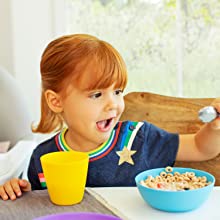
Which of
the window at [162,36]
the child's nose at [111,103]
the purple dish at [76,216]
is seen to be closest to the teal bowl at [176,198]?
the purple dish at [76,216]

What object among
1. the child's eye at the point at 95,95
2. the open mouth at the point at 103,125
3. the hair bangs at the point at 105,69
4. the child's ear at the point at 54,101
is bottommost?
the open mouth at the point at 103,125

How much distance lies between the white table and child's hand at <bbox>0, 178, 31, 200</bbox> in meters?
0.15

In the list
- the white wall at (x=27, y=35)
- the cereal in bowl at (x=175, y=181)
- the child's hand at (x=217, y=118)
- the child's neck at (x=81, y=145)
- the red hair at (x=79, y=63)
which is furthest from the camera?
the white wall at (x=27, y=35)

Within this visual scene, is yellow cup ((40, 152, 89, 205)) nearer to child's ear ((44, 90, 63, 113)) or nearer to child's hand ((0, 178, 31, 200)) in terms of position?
child's hand ((0, 178, 31, 200))

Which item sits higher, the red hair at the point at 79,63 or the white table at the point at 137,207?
the red hair at the point at 79,63

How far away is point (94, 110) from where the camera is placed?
1088 mm

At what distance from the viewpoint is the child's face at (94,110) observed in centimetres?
108

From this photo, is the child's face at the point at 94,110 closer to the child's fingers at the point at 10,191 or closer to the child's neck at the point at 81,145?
the child's neck at the point at 81,145

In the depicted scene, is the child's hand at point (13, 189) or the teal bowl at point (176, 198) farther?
the child's hand at point (13, 189)

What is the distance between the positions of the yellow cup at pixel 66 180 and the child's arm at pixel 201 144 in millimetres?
353

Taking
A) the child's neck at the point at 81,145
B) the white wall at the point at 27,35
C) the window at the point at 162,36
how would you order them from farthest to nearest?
the window at the point at 162,36, the white wall at the point at 27,35, the child's neck at the point at 81,145

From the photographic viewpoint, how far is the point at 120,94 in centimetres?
112

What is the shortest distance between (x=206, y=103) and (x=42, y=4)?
1.35 m

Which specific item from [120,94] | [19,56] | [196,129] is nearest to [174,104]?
[196,129]
